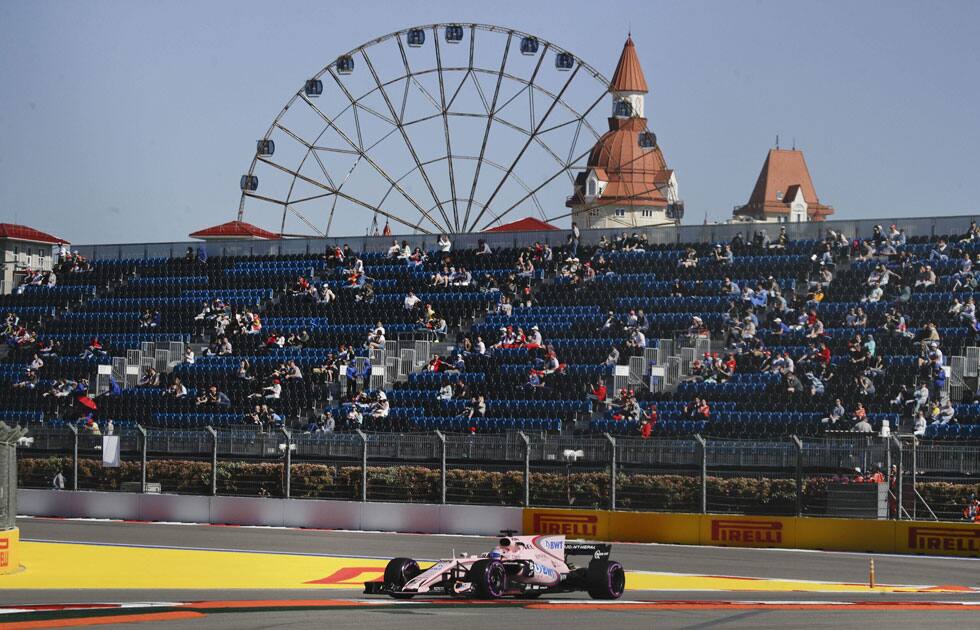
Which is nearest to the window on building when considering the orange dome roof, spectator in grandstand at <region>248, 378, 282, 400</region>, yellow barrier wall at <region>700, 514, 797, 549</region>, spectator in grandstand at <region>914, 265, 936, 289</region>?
the orange dome roof

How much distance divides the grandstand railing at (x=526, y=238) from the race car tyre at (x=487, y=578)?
25719mm

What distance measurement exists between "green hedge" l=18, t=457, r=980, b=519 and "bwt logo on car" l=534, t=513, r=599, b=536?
2.26 ft

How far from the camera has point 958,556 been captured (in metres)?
26.1

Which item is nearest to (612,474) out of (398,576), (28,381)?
(398,576)

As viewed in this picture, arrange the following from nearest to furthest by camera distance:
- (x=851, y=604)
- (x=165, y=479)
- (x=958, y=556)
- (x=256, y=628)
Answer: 1. (x=256, y=628)
2. (x=851, y=604)
3. (x=958, y=556)
4. (x=165, y=479)

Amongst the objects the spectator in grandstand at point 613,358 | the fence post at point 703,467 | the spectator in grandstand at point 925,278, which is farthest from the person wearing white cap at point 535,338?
the fence post at point 703,467

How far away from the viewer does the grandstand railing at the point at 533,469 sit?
2741cm

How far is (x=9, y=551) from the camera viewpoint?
22.8 meters

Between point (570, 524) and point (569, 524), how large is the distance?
19mm

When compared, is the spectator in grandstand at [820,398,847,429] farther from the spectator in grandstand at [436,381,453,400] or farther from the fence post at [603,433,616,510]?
the spectator in grandstand at [436,381,453,400]

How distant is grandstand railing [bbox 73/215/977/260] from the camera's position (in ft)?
136

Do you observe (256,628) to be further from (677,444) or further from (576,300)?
(576,300)

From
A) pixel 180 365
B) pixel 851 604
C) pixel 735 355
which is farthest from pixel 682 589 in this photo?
pixel 180 365

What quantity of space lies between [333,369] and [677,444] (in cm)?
1520
